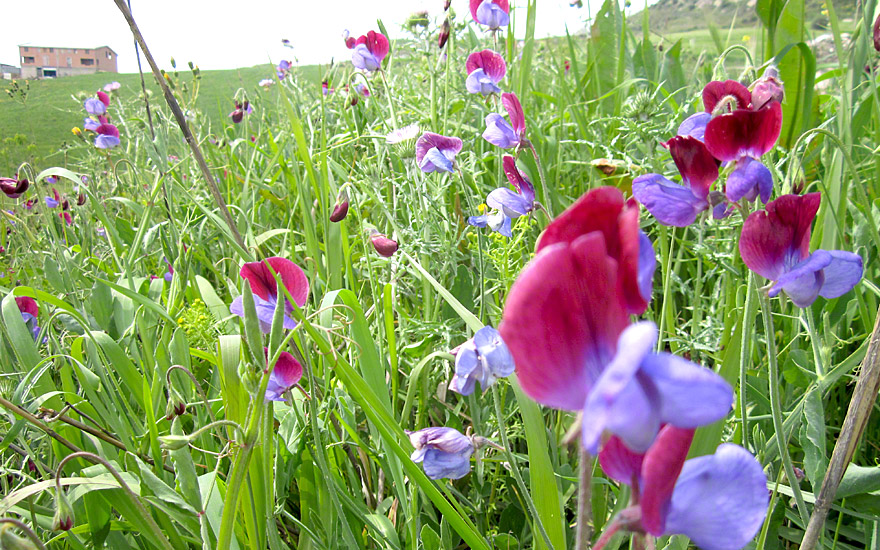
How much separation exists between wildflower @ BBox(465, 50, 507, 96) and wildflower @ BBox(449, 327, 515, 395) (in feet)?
3.29

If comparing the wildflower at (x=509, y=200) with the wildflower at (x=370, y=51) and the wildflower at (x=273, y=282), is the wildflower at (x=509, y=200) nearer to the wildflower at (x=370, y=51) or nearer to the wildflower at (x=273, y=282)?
the wildflower at (x=273, y=282)

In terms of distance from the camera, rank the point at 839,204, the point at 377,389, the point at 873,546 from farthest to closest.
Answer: the point at 839,204
the point at 377,389
the point at 873,546

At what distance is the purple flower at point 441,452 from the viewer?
2.59 feet

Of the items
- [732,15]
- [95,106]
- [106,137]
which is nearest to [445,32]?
[106,137]

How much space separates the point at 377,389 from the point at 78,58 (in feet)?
71.0

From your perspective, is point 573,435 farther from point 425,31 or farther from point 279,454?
point 425,31

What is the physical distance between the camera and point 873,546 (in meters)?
0.84

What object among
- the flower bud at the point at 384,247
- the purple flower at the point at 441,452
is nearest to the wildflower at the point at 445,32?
the flower bud at the point at 384,247

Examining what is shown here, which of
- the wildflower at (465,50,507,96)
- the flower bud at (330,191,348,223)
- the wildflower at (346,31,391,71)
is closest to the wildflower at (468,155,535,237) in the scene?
the flower bud at (330,191,348,223)

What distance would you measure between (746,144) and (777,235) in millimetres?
151

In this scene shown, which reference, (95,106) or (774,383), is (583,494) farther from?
(95,106)

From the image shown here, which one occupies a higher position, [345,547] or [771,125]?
[771,125]

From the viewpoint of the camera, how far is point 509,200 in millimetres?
1054

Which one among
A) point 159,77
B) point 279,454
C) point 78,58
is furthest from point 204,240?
point 78,58
